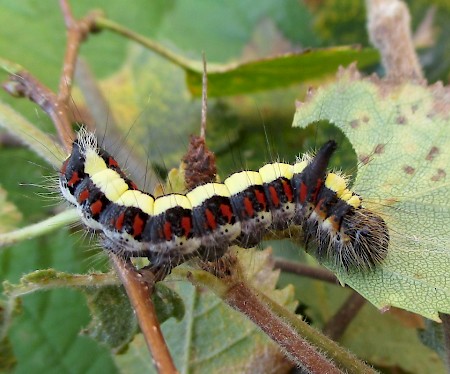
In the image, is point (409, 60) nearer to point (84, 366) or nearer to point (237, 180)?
point (237, 180)

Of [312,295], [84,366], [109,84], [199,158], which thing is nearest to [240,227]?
[199,158]

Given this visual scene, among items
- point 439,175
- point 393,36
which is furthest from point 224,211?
point 393,36

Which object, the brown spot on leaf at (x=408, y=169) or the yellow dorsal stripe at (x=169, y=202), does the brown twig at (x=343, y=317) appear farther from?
the yellow dorsal stripe at (x=169, y=202)

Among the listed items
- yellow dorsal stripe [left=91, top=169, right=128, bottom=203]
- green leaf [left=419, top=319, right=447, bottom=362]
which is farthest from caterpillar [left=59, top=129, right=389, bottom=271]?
green leaf [left=419, top=319, right=447, bottom=362]

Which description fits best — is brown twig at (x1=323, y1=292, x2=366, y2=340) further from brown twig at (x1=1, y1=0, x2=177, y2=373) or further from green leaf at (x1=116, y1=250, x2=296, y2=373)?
brown twig at (x1=1, y1=0, x2=177, y2=373)

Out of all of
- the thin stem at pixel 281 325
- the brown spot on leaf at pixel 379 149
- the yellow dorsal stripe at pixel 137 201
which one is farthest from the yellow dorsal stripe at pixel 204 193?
the brown spot on leaf at pixel 379 149
